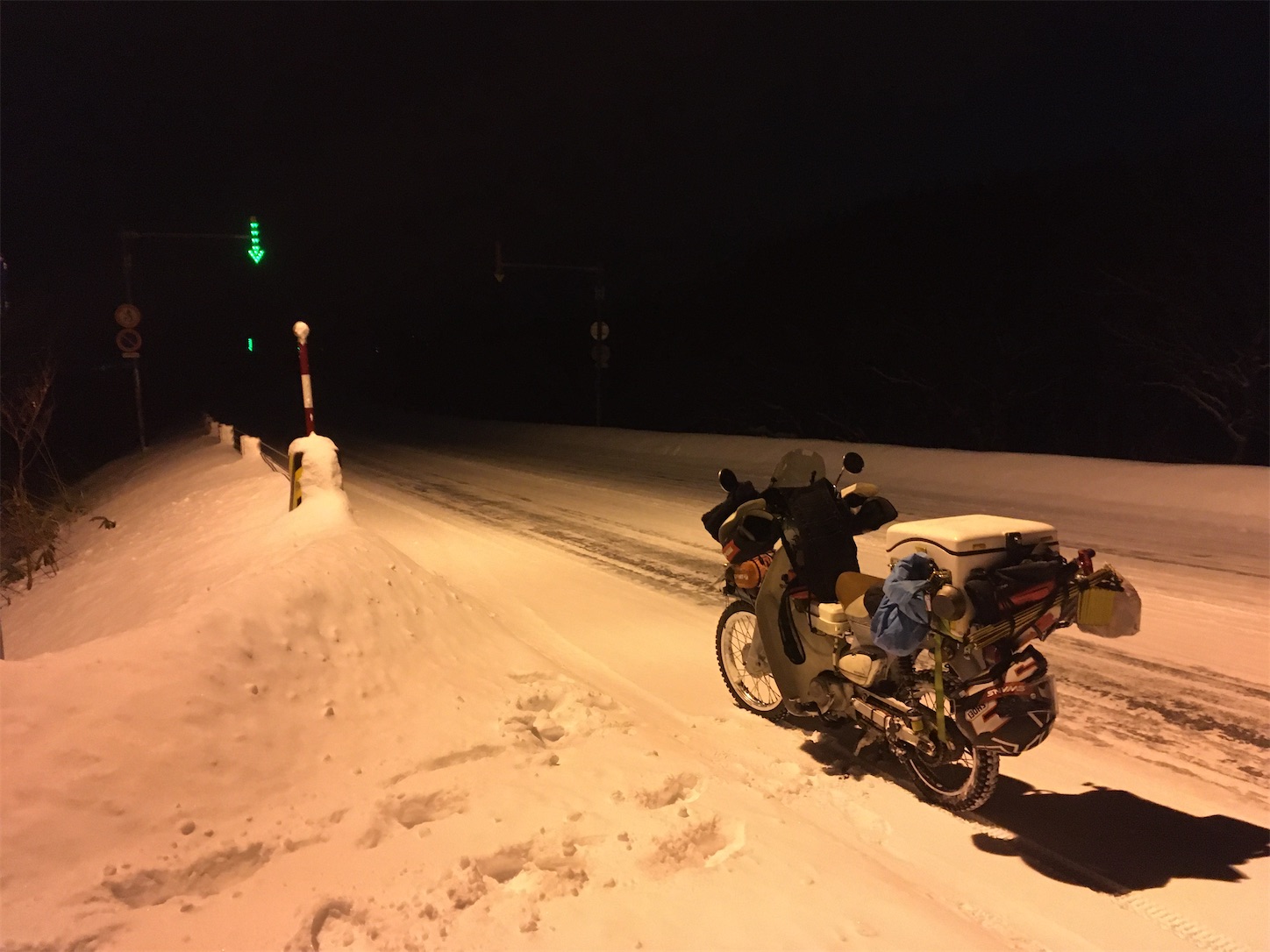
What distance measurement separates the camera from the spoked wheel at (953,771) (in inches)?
144

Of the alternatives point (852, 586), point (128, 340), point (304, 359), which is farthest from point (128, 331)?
point (852, 586)

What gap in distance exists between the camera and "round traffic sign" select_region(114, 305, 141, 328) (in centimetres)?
1752

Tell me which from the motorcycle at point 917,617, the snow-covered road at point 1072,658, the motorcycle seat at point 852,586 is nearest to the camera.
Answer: the motorcycle at point 917,617

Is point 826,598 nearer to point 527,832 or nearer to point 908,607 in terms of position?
point 908,607

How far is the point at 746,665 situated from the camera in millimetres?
5109

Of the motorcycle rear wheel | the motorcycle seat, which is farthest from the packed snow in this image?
the motorcycle seat

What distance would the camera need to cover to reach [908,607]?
3.57m

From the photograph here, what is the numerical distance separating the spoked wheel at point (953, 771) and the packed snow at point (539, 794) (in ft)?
0.46

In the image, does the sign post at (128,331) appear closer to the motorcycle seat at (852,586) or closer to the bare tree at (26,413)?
the bare tree at (26,413)

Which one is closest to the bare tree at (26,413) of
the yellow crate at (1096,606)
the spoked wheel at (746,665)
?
the spoked wheel at (746,665)

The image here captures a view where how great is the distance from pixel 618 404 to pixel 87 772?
36451 millimetres

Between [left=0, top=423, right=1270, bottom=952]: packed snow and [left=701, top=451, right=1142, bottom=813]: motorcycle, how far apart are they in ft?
1.17

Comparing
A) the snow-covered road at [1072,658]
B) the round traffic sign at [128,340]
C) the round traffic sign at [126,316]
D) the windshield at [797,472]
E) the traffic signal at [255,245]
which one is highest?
the traffic signal at [255,245]

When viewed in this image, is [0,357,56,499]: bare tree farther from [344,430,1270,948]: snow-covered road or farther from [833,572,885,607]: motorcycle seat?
[833,572,885,607]: motorcycle seat
